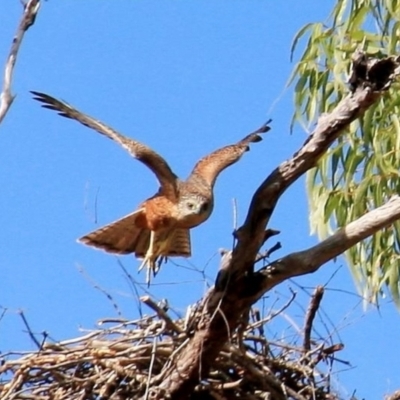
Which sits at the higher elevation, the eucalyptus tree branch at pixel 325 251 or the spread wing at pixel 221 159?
the spread wing at pixel 221 159

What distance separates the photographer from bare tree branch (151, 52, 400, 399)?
4.86m

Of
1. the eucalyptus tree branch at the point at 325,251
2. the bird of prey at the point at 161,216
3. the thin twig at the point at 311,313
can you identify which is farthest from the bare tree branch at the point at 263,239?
the bird of prey at the point at 161,216

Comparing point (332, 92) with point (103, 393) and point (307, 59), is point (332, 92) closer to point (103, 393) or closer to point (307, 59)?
point (307, 59)

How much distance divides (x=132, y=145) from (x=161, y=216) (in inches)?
16.0

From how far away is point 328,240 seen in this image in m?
5.07

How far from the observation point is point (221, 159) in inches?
265

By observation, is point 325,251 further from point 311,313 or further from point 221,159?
point 221,159

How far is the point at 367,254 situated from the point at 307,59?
102 centimetres

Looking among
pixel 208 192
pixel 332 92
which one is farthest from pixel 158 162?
pixel 332 92

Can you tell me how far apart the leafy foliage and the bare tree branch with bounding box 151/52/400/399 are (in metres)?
2.05

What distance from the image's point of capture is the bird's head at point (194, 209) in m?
6.35

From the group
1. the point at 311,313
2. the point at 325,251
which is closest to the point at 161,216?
the point at 311,313

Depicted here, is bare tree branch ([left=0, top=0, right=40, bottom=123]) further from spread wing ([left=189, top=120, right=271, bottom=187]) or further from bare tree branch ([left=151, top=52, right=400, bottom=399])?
spread wing ([left=189, top=120, right=271, bottom=187])

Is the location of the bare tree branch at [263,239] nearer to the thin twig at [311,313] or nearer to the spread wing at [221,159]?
the thin twig at [311,313]
